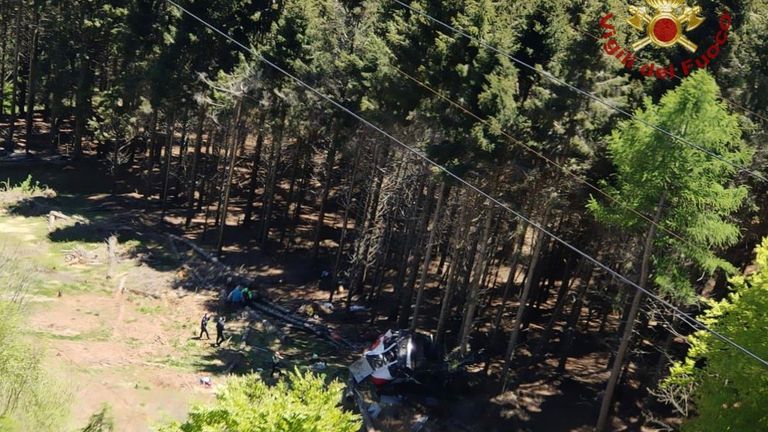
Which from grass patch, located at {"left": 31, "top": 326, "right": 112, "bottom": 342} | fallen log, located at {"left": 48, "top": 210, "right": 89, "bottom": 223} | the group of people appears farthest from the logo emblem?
fallen log, located at {"left": 48, "top": 210, "right": 89, "bottom": 223}

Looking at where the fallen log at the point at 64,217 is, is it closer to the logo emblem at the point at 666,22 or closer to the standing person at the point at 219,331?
the standing person at the point at 219,331

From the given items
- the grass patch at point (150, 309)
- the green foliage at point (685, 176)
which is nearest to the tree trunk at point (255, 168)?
the grass patch at point (150, 309)

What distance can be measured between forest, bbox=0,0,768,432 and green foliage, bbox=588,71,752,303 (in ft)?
0.18

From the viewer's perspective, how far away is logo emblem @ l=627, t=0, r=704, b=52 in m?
20.2

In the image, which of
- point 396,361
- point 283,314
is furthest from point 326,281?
point 396,361

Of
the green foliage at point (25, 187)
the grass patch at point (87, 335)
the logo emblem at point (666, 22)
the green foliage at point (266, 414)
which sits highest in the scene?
the logo emblem at point (666, 22)

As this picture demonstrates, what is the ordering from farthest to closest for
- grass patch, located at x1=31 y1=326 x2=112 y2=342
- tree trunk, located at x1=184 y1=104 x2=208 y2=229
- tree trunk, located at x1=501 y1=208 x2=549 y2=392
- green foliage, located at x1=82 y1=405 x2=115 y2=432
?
tree trunk, located at x1=184 y1=104 x2=208 y2=229, grass patch, located at x1=31 y1=326 x2=112 y2=342, tree trunk, located at x1=501 y1=208 x2=549 y2=392, green foliage, located at x1=82 y1=405 x2=115 y2=432

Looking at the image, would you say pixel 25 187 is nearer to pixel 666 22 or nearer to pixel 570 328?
pixel 570 328

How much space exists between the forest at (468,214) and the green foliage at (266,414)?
48mm

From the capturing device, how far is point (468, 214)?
24328mm

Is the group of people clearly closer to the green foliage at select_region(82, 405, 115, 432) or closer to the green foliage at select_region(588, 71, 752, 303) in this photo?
the green foliage at select_region(82, 405, 115, 432)

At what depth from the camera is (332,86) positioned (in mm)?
31141

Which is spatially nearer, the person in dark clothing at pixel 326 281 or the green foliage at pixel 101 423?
the green foliage at pixel 101 423

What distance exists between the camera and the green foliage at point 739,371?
42.8 feet
